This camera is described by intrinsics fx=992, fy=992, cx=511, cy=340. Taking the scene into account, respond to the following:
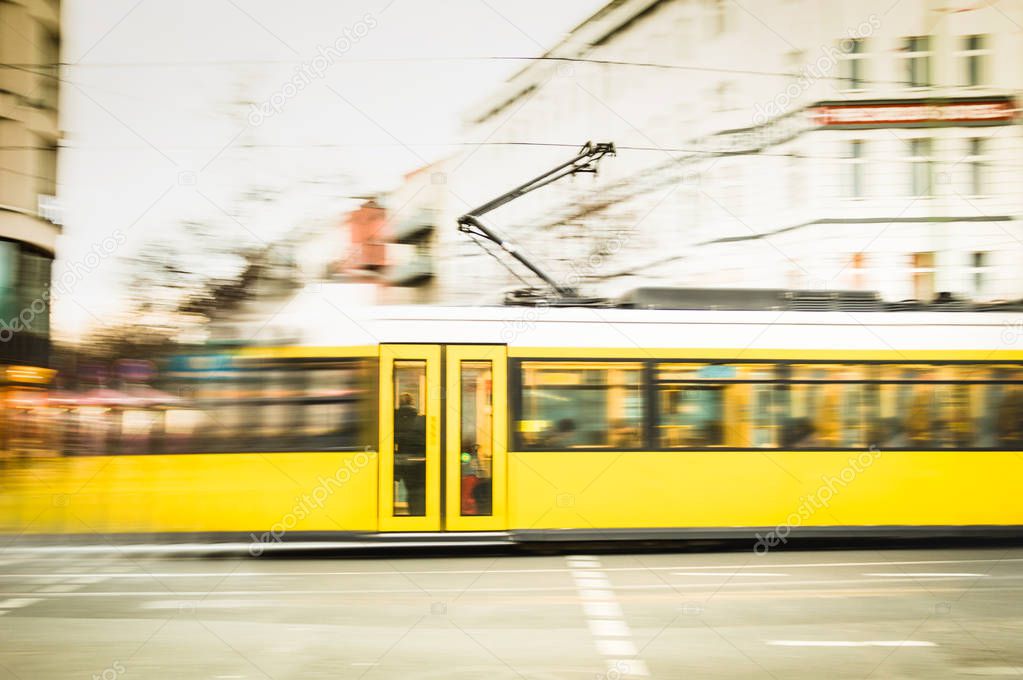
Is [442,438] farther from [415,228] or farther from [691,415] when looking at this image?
[415,228]

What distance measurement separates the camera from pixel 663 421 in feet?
38.9

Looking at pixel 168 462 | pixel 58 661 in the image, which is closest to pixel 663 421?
pixel 168 462

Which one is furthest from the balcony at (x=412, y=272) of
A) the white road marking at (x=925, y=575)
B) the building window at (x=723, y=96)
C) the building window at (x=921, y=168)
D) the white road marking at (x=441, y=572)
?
the building window at (x=921, y=168)

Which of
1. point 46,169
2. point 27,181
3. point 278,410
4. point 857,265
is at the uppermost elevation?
point 46,169

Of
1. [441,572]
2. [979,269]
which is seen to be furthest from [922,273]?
[441,572]

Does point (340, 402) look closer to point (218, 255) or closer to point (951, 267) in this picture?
point (218, 255)

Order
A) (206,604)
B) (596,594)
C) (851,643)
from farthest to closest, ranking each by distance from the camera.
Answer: (596,594), (206,604), (851,643)

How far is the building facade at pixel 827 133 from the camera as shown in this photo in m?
25.6

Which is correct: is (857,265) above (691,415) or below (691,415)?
above

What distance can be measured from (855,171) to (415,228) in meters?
12.6

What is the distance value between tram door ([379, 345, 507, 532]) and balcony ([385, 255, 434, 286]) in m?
10.1

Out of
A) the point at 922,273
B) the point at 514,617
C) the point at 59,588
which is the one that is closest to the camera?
the point at 514,617

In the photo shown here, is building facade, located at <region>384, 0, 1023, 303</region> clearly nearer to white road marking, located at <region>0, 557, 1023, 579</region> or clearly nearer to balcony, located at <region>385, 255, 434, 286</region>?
balcony, located at <region>385, 255, 434, 286</region>

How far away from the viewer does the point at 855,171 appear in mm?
27391
